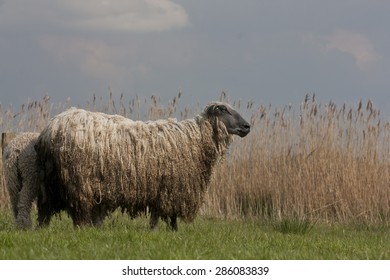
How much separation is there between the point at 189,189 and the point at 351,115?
5177 millimetres

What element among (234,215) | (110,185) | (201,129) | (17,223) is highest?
(201,129)

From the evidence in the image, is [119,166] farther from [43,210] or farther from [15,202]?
[15,202]

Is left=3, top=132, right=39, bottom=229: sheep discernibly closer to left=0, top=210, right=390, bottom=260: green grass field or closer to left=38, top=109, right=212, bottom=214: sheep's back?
left=38, top=109, right=212, bottom=214: sheep's back

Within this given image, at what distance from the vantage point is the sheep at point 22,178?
8.30 meters

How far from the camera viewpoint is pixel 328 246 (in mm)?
6934

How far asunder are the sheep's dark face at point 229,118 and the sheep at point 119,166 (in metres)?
0.27

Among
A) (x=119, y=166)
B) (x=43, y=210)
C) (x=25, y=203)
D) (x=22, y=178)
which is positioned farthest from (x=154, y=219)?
(x=22, y=178)

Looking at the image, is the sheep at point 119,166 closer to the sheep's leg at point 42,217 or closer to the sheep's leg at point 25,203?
the sheep's leg at point 42,217

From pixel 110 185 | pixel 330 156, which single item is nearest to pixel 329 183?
pixel 330 156

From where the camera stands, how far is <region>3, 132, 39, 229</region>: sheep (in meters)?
8.30

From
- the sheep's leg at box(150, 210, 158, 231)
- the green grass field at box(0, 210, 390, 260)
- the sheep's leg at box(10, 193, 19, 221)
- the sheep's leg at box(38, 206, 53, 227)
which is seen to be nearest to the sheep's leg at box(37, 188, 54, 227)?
the sheep's leg at box(38, 206, 53, 227)

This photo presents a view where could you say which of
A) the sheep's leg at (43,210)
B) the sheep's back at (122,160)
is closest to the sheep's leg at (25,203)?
the sheep's leg at (43,210)

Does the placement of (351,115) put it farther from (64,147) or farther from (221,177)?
(64,147)
